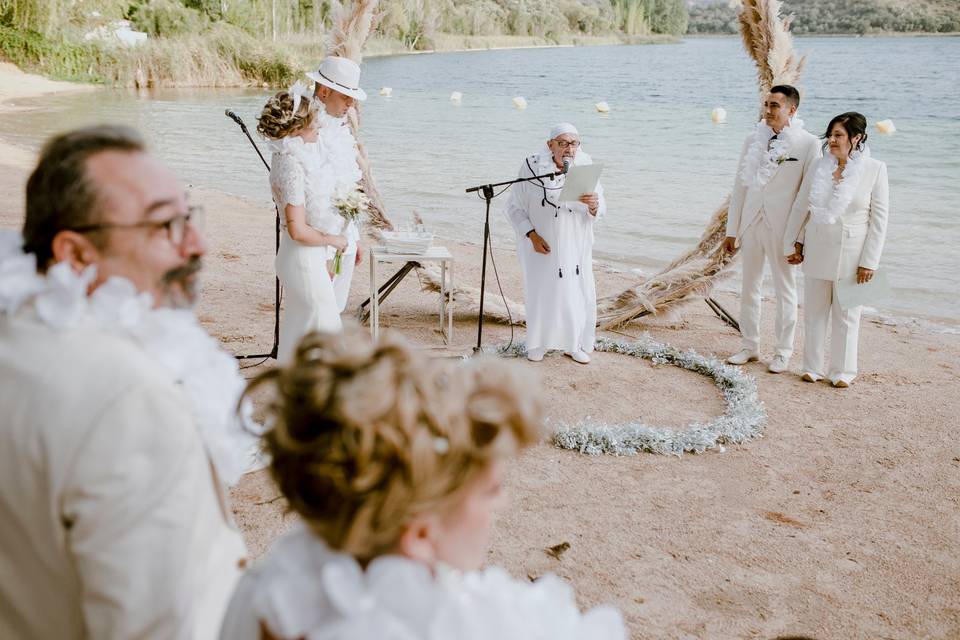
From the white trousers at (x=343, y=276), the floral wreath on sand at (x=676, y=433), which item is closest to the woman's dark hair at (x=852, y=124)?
the floral wreath on sand at (x=676, y=433)

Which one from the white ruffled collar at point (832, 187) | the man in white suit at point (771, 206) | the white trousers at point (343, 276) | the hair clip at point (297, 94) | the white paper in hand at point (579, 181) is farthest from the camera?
the man in white suit at point (771, 206)

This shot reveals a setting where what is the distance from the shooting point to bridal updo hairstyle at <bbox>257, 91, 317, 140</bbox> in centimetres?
447

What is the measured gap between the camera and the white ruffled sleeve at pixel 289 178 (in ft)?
14.6

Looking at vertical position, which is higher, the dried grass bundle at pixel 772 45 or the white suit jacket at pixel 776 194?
the dried grass bundle at pixel 772 45

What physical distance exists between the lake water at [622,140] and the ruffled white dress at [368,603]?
9049 mm

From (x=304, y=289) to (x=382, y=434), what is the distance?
362 cm

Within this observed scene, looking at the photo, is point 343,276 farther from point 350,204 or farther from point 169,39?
point 169,39

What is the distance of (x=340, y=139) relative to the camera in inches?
196

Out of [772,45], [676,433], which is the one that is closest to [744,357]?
[676,433]

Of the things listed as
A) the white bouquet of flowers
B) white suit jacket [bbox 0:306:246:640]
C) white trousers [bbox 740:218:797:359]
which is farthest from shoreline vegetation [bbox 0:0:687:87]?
white suit jacket [bbox 0:306:246:640]

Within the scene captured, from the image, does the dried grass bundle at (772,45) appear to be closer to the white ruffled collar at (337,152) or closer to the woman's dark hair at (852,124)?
the woman's dark hair at (852,124)

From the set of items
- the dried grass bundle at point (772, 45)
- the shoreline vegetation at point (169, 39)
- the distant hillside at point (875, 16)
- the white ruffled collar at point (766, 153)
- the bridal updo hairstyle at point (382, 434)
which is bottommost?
the bridal updo hairstyle at point (382, 434)

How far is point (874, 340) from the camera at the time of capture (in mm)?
7566

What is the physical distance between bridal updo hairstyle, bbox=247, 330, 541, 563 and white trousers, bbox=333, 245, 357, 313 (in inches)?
175
